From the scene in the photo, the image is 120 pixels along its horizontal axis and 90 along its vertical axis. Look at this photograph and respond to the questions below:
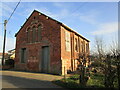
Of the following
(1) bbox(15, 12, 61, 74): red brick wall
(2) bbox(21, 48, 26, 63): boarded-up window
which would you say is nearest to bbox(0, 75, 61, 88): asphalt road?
(1) bbox(15, 12, 61, 74): red brick wall

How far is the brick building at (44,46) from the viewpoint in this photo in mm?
17875

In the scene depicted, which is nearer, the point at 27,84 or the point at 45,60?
the point at 27,84

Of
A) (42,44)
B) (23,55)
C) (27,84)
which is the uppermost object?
(42,44)

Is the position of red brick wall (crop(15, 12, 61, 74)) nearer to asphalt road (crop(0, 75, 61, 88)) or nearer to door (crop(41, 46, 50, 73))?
door (crop(41, 46, 50, 73))

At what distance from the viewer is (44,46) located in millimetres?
19766

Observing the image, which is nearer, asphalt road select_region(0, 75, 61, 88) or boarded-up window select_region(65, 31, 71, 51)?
asphalt road select_region(0, 75, 61, 88)

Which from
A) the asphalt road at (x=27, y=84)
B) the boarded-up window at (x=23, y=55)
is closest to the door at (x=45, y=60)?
the boarded-up window at (x=23, y=55)

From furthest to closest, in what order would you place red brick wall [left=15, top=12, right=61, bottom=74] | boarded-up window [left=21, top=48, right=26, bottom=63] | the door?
boarded-up window [left=21, top=48, right=26, bottom=63] < the door < red brick wall [left=15, top=12, right=61, bottom=74]

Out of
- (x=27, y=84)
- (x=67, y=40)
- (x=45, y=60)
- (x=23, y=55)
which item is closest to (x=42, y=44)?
(x=45, y=60)

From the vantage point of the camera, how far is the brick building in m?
17.9

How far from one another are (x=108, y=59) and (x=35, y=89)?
4.81 m

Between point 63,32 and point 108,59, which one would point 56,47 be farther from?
point 108,59

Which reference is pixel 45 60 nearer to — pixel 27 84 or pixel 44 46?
pixel 44 46

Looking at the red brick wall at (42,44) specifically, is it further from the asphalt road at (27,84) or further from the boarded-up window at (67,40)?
the asphalt road at (27,84)
